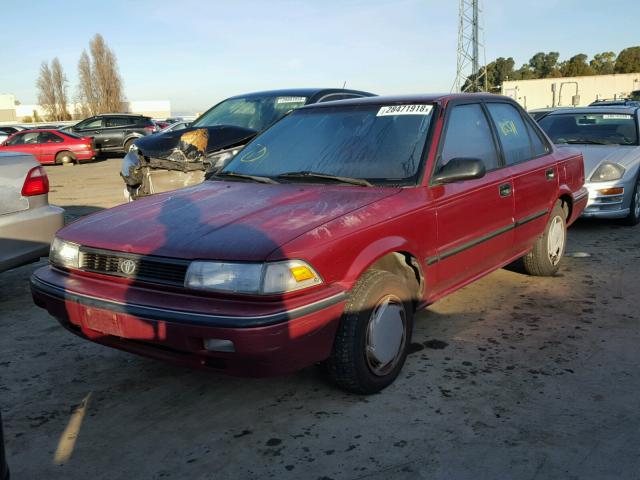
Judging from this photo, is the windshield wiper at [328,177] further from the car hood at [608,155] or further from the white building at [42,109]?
the white building at [42,109]

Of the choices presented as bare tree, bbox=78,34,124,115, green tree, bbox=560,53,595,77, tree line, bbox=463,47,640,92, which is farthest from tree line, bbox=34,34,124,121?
green tree, bbox=560,53,595,77

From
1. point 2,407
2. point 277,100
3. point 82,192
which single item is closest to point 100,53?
point 82,192

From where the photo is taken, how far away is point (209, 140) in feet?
20.7

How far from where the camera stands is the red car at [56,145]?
19859 mm

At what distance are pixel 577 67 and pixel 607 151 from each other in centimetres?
8610

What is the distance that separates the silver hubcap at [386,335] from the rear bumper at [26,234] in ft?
9.69

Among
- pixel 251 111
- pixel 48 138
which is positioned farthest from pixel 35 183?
pixel 48 138

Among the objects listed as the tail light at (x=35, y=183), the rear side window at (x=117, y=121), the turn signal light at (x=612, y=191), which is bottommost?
the turn signal light at (x=612, y=191)

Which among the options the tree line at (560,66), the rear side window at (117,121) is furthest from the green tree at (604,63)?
the rear side window at (117,121)

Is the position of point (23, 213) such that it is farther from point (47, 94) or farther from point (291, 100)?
point (47, 94)

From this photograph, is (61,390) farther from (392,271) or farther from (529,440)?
(529,440)

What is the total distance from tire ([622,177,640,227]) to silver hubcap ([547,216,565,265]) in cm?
256

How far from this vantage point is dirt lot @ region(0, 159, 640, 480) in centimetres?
258

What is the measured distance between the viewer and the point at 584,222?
7922 mm
